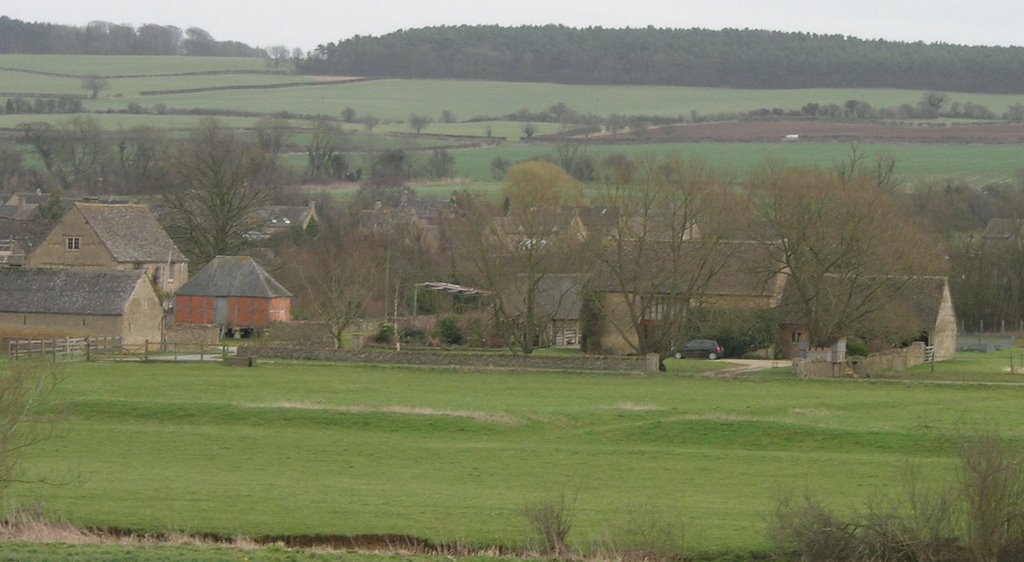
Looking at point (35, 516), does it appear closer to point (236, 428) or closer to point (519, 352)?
point (236, 428)

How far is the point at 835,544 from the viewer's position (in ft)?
91.7

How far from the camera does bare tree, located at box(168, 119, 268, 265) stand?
3346 inches

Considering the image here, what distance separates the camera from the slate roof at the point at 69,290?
64500 millimetres

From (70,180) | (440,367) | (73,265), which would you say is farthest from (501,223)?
(70,180)

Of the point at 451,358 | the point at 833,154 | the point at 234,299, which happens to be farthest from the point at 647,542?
the point at 833,154

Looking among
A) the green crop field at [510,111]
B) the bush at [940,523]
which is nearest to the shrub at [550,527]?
the bush at [940,523]

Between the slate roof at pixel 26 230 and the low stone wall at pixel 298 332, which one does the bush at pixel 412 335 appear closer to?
the low stone wall at pixel 298 332

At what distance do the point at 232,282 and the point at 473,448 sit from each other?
3594 cm

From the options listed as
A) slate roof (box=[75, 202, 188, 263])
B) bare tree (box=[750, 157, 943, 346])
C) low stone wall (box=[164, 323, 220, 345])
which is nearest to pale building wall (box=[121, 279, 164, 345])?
low stone wall (box=[164, 323, 220, 345])

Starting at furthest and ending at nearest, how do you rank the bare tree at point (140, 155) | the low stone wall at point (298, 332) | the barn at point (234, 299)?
the bare tree at point (140, 155) → the barn at point (234, 299) → the low stone wall at point (298, 332)

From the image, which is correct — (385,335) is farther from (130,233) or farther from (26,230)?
(26,230)

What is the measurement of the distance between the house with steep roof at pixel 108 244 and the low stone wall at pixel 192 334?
22.7 feet

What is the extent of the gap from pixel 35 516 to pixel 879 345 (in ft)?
134

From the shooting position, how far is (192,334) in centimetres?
6819
